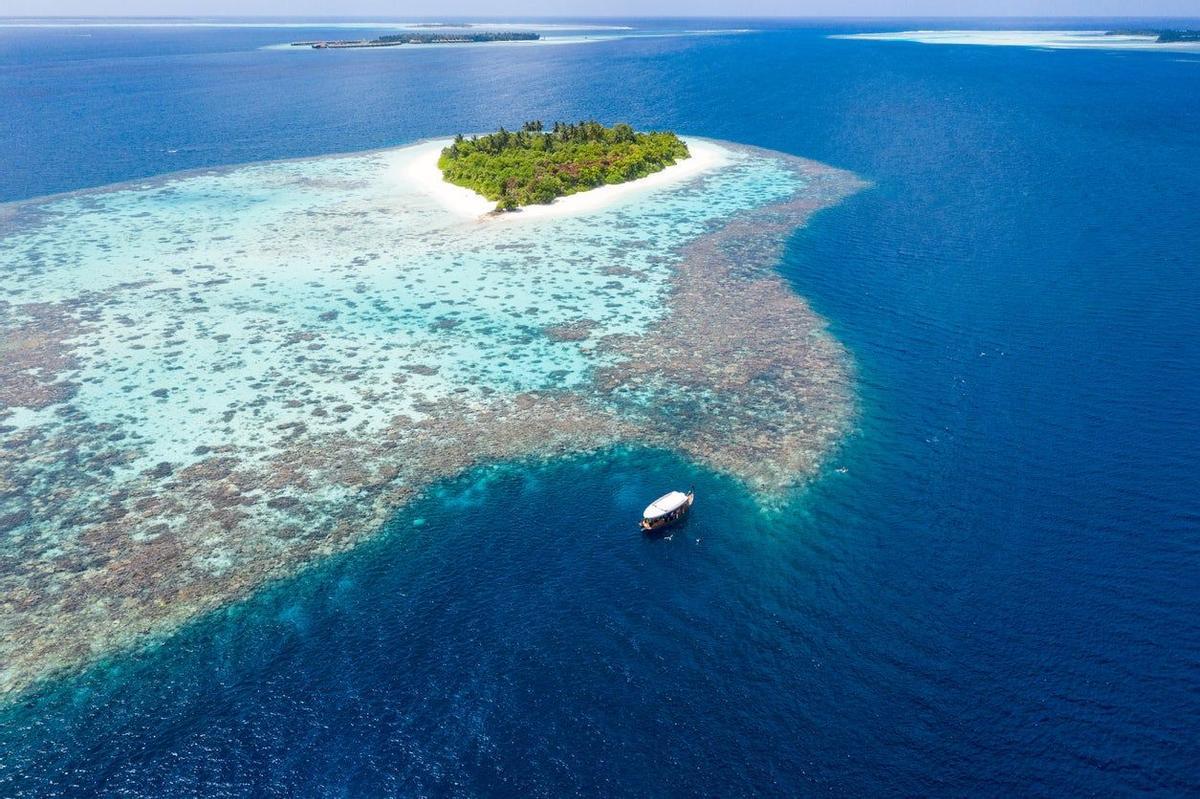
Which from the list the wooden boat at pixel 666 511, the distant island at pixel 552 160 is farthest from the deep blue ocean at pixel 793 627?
the distant island at pixel 552 160

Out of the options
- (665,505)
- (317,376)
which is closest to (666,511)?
(665,505)

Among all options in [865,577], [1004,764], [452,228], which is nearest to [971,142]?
[452,228]

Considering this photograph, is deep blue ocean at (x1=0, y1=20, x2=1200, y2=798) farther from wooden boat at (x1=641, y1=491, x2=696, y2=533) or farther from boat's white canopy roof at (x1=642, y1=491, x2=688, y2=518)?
boat's white canopy roof at (x1=642, y1=491, x2=688, y2=518)

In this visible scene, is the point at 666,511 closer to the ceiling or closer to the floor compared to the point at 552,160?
closer to the floor

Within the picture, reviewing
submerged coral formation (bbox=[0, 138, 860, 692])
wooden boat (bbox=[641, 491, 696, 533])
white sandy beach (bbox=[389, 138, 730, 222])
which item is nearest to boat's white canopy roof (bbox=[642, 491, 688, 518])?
wooden boat (bbox=[641, 491, 696, 533])

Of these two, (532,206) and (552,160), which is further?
(552,160)

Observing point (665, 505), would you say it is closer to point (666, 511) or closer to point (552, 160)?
point (666, 511)

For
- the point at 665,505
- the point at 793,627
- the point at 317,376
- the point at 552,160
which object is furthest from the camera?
the point at 552,160
